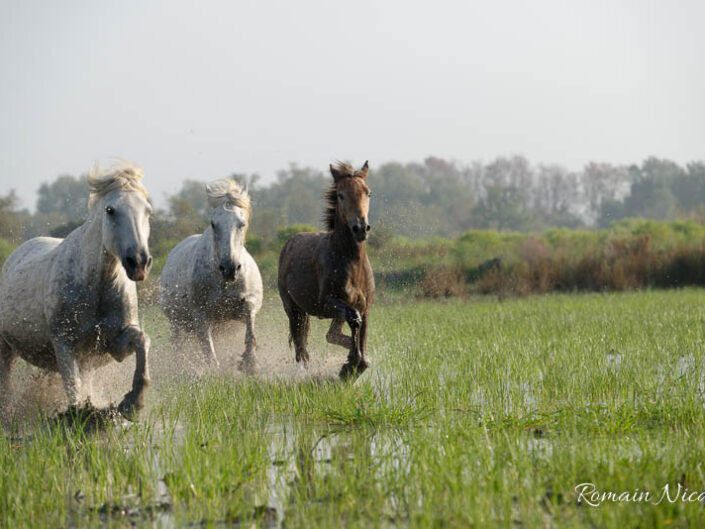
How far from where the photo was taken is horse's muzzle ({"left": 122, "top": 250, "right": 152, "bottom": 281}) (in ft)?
18.2

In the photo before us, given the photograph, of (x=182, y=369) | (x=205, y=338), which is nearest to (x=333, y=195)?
(x=205, y=338)

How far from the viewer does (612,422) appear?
533 centimetres

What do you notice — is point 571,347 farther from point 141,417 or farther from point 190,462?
point 190,462

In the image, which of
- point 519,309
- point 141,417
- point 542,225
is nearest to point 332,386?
point 141,417

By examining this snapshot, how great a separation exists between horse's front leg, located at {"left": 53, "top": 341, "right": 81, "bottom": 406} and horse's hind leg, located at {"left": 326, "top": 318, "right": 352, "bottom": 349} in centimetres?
272

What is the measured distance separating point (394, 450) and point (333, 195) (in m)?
4.01

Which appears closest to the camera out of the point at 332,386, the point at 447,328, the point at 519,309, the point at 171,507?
the point at 171,507

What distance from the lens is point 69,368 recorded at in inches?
249

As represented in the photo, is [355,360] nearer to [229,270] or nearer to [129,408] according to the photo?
[229,270]

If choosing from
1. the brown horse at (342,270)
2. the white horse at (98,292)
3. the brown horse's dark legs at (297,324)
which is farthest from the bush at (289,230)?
the white horse at (98,292)

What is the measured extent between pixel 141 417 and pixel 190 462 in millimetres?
2040

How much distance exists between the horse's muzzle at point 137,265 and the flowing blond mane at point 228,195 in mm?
3225

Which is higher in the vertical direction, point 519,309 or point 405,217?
point 405,217

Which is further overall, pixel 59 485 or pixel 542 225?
pixel 542 225
